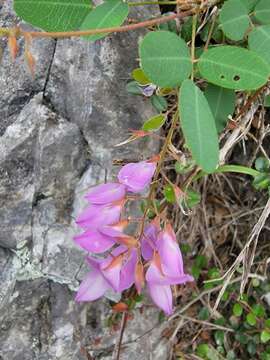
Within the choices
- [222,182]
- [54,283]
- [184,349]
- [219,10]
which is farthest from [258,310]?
[219,10]

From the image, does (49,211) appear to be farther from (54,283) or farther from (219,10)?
(219,10)

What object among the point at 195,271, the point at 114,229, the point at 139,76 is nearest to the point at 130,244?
the point at 114,229

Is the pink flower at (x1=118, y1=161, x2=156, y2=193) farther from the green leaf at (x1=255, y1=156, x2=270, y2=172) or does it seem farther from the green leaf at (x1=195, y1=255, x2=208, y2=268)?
the green leaf at (x1=195, y1=255, x2=208, y2=268)

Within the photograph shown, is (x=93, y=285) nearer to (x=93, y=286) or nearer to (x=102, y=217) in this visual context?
(x=93, y=286)

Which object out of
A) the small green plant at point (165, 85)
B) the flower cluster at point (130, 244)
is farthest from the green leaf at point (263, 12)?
the flower cluster at point (130, 244)

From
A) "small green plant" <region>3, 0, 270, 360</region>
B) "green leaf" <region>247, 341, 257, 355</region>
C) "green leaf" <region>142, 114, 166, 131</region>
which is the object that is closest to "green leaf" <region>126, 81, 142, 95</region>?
"small green plant" <region>3, 0, 270, 360</region>

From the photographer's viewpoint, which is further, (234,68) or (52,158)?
(52,158)
